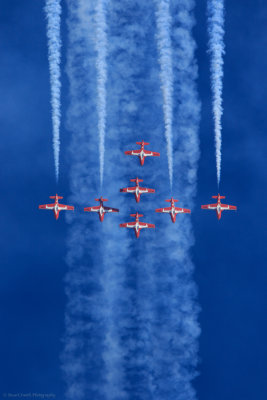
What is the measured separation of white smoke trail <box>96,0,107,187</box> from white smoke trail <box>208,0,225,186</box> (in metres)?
10.5

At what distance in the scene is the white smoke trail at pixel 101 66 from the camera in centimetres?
7356

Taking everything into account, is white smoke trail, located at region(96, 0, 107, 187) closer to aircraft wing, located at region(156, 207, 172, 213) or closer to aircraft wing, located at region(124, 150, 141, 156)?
aircraft wing, located at region(124, 150, 141, 156)

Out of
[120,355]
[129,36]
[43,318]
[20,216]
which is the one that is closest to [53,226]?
[20,216]

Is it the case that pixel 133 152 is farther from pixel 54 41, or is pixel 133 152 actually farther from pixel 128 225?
pixel 54 41

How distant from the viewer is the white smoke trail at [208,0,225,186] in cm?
7581

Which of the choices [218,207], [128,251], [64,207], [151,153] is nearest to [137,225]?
[128,251]

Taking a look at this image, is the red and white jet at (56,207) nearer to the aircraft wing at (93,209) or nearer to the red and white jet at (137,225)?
the aircraft wing at (93,209)

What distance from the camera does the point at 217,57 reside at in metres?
75.9

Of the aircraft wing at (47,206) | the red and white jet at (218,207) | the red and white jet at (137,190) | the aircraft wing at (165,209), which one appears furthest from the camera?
the red and white jet at (218,207)

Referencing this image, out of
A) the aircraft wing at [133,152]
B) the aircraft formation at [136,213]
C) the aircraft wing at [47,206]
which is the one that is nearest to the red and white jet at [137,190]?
the aircraft formation at [136,213]

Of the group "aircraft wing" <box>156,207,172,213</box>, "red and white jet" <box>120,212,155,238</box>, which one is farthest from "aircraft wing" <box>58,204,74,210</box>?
"aircraft wing" <box>156,207,172,213</box>

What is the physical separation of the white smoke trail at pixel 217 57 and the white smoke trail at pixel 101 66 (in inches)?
415

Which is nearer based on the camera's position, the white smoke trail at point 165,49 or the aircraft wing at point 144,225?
the white smoke trail at point 165,49

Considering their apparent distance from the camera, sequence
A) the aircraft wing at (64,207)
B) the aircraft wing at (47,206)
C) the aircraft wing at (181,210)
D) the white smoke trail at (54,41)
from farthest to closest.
Answer: the aircraft wing at (47,206) < the aircraft wing at (64,207) < the aircraft wing at (181,210) < the white smoke trail at (54,41)
